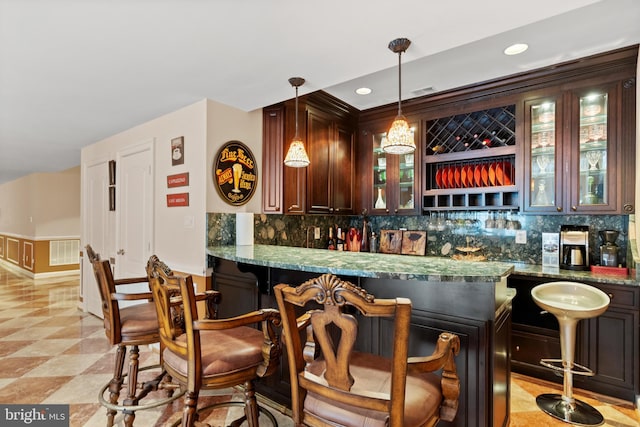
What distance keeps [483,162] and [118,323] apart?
3410 millimetres

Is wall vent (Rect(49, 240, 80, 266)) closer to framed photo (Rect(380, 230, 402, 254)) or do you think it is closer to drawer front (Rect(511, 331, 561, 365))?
framed photo (Rect(380, 230, 402, 254))

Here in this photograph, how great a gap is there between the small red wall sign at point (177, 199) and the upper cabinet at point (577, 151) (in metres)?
3.11

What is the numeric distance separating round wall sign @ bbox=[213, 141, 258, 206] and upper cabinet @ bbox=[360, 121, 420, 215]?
1.45 m


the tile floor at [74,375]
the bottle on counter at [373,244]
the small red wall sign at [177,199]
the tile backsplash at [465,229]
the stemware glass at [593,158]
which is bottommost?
the tile floor at [74,375]

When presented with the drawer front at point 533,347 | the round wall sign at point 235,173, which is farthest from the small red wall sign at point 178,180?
the drawer front at point 533,347

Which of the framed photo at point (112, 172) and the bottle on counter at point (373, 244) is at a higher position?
the framed photo at point (112, 172)

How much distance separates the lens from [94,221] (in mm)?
4594

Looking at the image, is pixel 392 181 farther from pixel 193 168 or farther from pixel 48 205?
pixel 48 205

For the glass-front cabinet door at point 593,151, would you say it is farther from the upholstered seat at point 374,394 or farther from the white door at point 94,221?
the white door at point 94,221

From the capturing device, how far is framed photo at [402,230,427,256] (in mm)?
3783

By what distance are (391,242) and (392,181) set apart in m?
0.75

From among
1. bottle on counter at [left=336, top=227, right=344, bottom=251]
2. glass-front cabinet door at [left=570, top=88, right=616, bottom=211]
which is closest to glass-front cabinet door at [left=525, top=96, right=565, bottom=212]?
glass-front cabinet door at [left=570, top=88, right=616, bottom=211]

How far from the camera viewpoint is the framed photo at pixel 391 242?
12.9 feet

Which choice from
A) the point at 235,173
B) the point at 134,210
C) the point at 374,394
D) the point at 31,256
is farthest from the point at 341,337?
the point at 31,256
